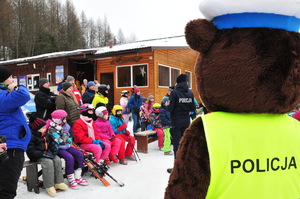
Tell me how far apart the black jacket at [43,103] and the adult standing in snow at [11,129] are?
211 cm

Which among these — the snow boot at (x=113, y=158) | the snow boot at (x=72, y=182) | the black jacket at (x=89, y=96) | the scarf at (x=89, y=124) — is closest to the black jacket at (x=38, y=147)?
the snow boot at (x=72, y=182)

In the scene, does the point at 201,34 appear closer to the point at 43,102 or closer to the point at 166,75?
the point at 43,102

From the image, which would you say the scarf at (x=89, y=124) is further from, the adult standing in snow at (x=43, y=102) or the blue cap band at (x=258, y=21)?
the blue cap band at (x=258, y=21)

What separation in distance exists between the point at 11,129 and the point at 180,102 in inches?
128

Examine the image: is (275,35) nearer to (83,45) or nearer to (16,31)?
(16,31)

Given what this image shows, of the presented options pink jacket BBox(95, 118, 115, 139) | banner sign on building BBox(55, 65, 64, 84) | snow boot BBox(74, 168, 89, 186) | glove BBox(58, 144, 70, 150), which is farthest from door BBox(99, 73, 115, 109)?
snow boot BBox(74, 168, 89, 186)

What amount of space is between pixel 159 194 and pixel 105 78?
408 inches

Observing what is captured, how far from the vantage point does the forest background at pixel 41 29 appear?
33.3 meters

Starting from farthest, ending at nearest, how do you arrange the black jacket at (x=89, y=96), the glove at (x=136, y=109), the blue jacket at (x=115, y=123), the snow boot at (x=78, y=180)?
the glove at (x=136, y=109) → the black jacket at (x=89, y=96) → the blue jacket at (x=115, y=123) → the snow boot at (x=78, y=180)

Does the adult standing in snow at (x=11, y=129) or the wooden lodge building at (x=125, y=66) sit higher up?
the wooden lodge building at (x=125, y=66)

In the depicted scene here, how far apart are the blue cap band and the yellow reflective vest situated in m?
0.42

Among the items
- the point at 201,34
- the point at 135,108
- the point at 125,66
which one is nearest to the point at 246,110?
the point at 201,34

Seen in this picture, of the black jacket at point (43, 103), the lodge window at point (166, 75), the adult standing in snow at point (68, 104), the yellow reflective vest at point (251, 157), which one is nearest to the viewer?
the yellow reflective vest at point (251, 157)

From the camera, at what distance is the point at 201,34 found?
119cm
